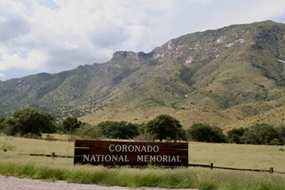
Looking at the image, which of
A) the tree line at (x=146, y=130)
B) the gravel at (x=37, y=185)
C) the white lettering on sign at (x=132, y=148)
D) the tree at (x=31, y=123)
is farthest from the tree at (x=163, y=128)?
the gravel at (x=37, y=185)

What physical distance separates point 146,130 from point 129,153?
52526 mm

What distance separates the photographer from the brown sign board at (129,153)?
1448 centimetres

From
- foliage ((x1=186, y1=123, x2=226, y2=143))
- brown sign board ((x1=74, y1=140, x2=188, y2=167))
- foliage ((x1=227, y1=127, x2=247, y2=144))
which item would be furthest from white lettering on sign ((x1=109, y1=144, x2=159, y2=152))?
foliage ((x1=227, y1=127, x2=247, y2=144))

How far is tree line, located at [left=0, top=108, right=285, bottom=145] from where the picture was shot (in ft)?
198

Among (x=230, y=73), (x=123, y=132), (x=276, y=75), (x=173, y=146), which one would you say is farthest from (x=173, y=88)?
(x=173, y=146)

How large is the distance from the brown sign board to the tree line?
3148 centimetres

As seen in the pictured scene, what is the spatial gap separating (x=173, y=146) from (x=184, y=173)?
9.42 ft

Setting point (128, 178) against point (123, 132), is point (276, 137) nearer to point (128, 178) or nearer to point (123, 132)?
point (123, 132)

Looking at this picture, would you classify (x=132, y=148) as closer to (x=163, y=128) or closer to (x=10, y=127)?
(x=10, y=127)

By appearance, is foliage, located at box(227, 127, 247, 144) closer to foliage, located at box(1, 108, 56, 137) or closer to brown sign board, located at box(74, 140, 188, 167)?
foliage, located at box(1, 108, 56, 137)

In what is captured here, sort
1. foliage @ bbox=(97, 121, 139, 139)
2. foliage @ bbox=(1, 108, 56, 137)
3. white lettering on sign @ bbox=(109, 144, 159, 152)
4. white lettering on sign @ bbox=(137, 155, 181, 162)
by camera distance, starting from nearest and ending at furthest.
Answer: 1. white lettering on sign @ bbox=(109, 144, 159, 152)
2. white lettering on sign @ bbox=(137, 155, 181, 162)
3. foliage @ bbox=(1, 108, 56, 137)
4. foliage @ bbox=(97, 121, 139, 139)

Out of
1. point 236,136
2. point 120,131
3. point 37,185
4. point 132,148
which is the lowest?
point 37,185

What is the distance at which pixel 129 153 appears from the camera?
15.0 metres

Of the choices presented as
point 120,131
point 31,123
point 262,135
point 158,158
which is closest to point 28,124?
point 31,123
